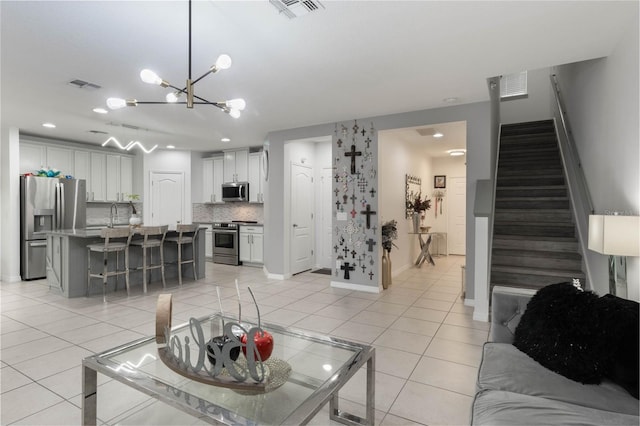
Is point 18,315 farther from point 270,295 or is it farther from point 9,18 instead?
point 9,18

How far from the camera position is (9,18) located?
2.32 m

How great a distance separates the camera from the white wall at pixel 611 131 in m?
2.50

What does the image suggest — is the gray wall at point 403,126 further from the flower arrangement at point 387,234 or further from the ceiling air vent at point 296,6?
the ceiling air vent at point 296,6

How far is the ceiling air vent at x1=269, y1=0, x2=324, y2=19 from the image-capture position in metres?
2.11

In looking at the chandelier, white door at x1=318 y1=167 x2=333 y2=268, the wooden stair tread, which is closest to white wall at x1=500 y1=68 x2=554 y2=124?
the wooden stair tread

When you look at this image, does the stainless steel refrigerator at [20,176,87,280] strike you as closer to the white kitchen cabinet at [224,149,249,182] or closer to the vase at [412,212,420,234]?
the white kitchen cabinet at [224,149,249,182]

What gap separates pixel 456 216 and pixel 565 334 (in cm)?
743

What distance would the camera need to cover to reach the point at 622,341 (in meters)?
1.61

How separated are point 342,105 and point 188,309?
3.24m

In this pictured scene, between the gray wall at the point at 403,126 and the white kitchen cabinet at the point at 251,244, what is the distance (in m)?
0.97

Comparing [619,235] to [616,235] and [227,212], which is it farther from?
[227,212]

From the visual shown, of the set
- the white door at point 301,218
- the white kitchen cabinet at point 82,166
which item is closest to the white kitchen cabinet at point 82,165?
the white kitchen cabinet at point 82,166

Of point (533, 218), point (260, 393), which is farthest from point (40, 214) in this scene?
point (533, 218)

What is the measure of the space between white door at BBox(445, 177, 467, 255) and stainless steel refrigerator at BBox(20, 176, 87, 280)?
8.41 m
